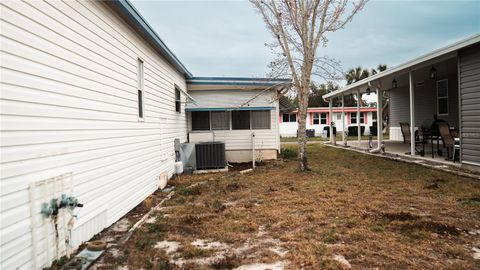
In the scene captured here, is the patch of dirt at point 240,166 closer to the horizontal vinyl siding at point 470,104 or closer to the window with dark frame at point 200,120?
the window with dark frame at point 200,120

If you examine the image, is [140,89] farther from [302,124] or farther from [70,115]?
[302,124]

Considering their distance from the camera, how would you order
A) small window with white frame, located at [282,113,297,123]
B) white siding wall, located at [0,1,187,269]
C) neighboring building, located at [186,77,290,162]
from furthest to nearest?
small window with white frame, located at [282,113,297,123], neighboring building, located at [186,77,290,162], white siding wall, located at [0,1,187,269]

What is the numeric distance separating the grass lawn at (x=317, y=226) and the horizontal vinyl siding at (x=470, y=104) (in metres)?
0.98

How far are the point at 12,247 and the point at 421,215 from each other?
499cm

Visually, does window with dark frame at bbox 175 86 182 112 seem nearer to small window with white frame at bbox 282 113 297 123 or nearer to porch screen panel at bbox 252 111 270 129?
porch screen panel at bbox 252 111 270 129

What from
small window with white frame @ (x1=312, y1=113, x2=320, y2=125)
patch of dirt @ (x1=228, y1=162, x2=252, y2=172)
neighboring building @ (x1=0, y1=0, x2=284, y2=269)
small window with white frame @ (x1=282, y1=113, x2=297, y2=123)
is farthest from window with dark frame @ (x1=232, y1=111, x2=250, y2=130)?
small window with white frame @ (x1=312, y1=113, x2=320, y2=125)

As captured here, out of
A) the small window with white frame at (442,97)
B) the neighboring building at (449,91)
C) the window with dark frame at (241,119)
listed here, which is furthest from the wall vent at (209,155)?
the small window with white frame at (442,97)

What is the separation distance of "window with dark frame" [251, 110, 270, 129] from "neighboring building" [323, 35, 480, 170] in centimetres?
456

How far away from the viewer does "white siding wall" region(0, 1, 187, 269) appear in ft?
8.48

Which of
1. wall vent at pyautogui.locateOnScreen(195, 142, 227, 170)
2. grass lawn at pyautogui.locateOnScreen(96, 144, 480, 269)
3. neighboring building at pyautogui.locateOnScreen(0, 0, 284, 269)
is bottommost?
grass lawn at pyautogui.locateOnScreen(96, 144, 480, 269)

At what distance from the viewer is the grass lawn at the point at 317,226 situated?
329 cm

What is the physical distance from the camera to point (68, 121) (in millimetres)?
3516

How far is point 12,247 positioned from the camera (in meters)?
2.53

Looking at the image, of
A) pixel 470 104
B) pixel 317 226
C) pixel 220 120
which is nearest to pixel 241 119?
pixel 220 120
